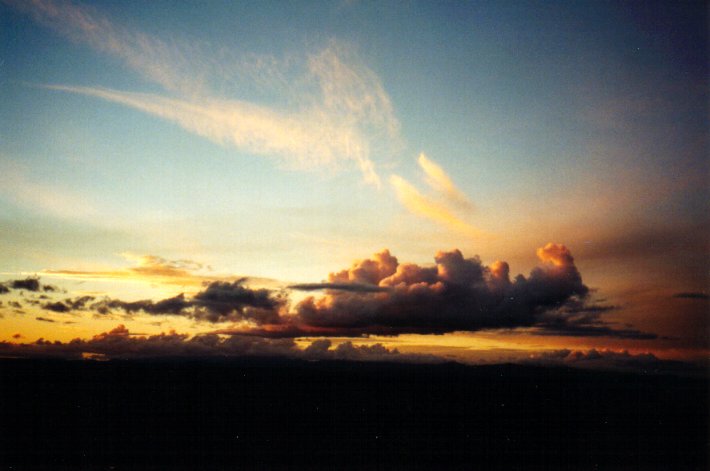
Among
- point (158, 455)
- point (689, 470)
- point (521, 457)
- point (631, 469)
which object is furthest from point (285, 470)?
point (689, 470)

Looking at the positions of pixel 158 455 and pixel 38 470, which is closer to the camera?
pixel 38 470

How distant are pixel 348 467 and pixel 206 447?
68.3 meters

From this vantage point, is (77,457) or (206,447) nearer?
(77,457)

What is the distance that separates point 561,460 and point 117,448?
180231 millimetres

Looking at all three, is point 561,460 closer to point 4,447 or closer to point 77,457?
point 77,457

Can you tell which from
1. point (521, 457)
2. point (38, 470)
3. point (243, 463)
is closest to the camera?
point (38, 470)

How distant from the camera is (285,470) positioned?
15588 centimetres

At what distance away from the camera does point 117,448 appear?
189 metres

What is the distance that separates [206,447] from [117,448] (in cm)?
3527

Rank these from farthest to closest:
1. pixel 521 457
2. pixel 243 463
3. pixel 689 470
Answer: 1. pixel 521 457
2. pixel 689 470
3. pixel 243 463

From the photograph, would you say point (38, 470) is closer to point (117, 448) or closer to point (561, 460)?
point (117, 448)

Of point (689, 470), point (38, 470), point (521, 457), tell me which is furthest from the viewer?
point (521, 457)

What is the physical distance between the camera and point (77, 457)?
173 meters

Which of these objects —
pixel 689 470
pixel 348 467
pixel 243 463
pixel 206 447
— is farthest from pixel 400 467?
pixel 689 470
